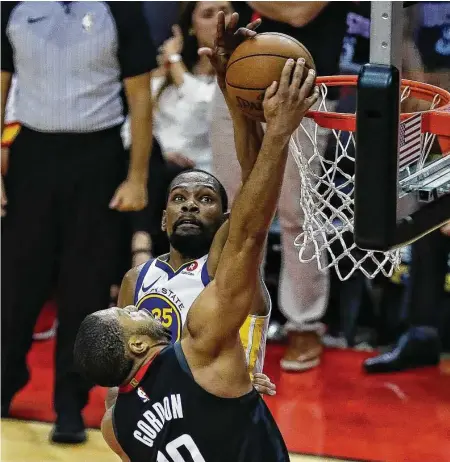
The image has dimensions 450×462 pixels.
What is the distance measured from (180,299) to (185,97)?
2866 mm

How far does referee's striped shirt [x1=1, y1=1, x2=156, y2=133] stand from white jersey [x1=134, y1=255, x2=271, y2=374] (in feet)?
4.72

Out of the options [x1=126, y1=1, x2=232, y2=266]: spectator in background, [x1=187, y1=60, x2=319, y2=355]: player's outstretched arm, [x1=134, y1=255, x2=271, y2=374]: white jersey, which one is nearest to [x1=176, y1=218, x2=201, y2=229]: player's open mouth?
[x1=134, y1=255, x2=271, y2=374]: white jersey

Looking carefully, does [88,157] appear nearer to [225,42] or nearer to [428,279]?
[428,279]

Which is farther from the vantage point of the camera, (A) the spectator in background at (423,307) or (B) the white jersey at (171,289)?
(A) the spectator in background at (423,307)

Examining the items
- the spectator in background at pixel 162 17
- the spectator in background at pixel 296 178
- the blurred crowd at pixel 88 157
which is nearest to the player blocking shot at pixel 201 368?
the blurred crowd at pixel 88 157

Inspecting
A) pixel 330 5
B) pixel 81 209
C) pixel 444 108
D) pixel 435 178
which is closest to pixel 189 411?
pixel 435 178

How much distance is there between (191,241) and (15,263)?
1639mm

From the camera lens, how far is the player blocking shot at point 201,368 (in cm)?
284

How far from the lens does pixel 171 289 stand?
12.7ft

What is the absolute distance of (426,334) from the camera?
19.8 feet

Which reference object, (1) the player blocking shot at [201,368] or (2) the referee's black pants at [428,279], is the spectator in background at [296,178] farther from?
(1) the player blocking shot at [201,368]

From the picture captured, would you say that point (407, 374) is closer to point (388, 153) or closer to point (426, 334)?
point (426, 334)

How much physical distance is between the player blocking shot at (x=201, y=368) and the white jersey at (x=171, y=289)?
0.70 metres

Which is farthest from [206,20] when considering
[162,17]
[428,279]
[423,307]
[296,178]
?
[423,307]
